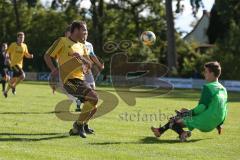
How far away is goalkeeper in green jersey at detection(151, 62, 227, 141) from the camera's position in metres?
10.8

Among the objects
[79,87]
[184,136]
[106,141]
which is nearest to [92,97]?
[79,87]

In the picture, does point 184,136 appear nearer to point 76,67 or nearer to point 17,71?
point 76,67

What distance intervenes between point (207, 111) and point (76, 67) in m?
2.75

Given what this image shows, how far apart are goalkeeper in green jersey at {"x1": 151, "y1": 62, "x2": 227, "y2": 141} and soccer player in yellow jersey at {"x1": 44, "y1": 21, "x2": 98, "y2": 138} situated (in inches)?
63.0

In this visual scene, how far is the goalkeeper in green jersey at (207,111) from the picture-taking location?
10805mm

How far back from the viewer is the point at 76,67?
1172cm

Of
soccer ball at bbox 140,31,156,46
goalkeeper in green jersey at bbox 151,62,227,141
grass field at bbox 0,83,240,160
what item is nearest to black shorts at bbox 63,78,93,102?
grass field at bbox 0,83,240,160

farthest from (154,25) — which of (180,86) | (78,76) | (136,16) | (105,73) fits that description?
(78,76)

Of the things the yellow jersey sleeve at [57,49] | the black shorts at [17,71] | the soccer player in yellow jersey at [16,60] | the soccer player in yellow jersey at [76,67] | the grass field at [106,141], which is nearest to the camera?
the grass field at [106,141]

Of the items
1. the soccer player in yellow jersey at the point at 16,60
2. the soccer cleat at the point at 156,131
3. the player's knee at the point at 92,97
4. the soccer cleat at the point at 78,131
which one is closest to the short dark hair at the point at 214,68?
the soccer cleat at the point at 156,131

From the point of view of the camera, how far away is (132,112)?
17.4 m

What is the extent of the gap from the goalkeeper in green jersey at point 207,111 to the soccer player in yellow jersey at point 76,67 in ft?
5.25

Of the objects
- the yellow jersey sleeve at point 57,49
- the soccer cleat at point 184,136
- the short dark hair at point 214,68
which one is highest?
the yellow jersey sleeve at point 57,49

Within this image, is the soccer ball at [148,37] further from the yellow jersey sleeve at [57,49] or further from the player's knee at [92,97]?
the player's knee at [92,97]
